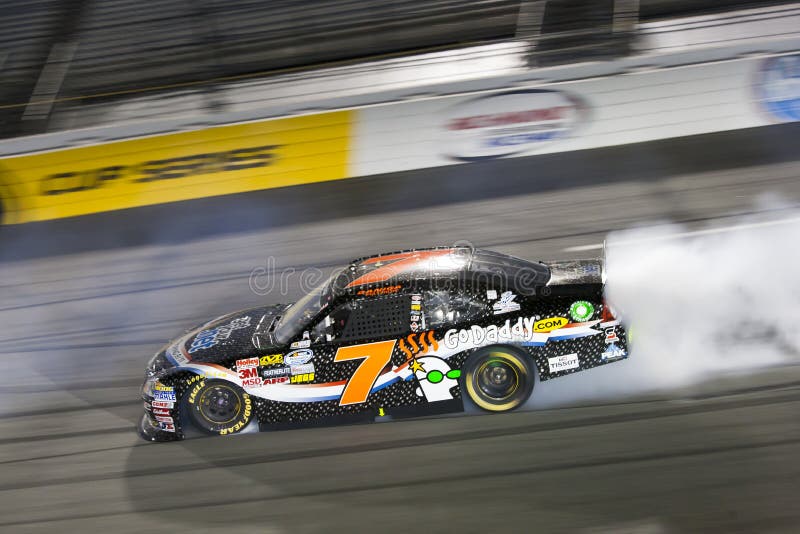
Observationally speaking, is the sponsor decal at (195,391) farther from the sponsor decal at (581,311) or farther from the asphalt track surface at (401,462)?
the sponsor decal at (581,311)

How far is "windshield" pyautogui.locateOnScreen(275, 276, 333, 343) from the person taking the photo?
24.1ft

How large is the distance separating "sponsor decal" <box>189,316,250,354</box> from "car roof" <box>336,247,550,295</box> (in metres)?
1.13

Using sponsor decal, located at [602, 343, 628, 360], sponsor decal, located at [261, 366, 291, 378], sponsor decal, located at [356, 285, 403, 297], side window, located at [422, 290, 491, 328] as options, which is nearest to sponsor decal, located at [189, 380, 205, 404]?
sponsor decal, located at [261, 366, 291, 378]

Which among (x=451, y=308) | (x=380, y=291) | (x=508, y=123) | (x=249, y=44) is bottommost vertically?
(x=451, y=308)

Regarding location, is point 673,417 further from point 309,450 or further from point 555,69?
point 555,69

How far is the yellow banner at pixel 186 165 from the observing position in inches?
484

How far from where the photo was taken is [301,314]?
24.8ft

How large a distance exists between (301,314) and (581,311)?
2438 millimetres

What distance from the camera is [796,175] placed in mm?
11234

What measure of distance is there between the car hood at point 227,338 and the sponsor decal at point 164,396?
0.93 feet

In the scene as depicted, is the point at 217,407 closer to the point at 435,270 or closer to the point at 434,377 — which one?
the point at 434,377

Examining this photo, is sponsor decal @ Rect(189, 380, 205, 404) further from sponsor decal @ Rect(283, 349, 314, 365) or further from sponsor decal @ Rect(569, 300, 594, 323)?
sponsor decal @ Rect(569, 300, 594, 323)

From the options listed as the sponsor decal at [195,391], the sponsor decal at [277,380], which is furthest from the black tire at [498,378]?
the sponsor decal at [195,391]

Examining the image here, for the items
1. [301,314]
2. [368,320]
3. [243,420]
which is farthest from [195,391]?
[368,320]
